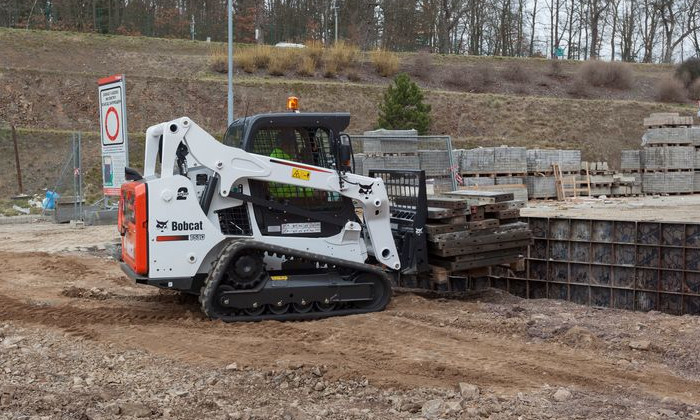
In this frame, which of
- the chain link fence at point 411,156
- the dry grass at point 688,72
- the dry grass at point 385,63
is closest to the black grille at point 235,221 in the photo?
the chain link fence at point 411,156

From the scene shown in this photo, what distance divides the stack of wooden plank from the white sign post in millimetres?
8158

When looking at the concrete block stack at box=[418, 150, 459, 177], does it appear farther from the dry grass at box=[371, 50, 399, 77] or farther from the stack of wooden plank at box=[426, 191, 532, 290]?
the dry grass at box=[371, 50, 399, 77]

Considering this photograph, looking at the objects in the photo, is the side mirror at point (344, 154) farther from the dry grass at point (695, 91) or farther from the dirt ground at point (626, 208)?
the dry grass at point (695, 91)

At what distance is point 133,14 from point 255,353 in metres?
47.0

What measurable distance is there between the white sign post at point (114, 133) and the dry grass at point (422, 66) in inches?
1071

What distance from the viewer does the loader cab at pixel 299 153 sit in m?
8.53

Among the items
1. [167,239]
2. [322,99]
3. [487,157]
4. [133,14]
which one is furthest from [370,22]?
[167,239]

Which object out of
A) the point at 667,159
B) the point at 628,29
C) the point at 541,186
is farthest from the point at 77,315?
the point at 628,29

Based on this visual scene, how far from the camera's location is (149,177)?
889cm

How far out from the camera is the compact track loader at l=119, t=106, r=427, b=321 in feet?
26.5

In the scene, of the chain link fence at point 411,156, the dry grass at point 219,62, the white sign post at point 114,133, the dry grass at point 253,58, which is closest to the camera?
the white sign post at point 114,133

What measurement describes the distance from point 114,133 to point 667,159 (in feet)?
65.5

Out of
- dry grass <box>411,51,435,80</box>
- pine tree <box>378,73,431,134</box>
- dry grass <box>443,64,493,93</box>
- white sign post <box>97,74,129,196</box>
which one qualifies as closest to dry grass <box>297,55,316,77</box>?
dry grass <box>411,51,435,80</box>

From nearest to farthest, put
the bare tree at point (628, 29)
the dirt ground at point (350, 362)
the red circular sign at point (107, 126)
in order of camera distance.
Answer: the dirt ground at point (350, 362), the red circular sign at point (107, 126), the bare tree at point (628, 29)
